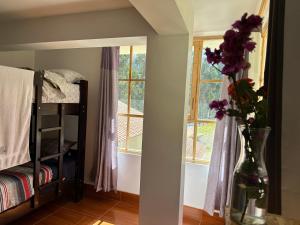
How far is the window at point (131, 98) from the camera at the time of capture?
288 cm

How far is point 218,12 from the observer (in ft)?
6.41

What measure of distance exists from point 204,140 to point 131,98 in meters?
1.13

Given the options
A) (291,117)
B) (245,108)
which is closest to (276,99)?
(291,117)

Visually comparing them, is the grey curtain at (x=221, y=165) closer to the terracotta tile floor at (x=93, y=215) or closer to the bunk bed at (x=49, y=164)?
the terracotta tile floor at (x=93, y=215)

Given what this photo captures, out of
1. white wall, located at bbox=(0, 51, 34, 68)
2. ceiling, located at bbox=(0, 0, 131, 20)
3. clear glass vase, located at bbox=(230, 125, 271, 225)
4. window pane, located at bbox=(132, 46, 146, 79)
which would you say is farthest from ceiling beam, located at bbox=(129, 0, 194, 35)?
white wall, located at bbox=(0, 51, 34, 68)

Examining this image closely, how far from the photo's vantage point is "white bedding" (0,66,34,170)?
6.09 feet

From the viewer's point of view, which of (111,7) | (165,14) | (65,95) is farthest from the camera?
(65,95)

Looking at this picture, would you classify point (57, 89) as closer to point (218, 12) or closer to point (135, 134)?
point (135, 134)

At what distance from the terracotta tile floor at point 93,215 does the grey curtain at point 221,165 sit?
27 cm

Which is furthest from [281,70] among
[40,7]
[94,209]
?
[94,209]

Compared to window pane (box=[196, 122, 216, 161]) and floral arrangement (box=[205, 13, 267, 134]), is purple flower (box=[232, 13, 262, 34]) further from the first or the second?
window pane (box=[196, 122, 216, 161])

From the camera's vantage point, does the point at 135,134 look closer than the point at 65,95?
No

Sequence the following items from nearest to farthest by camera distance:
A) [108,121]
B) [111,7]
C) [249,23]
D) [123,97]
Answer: [249,23]
[111,7]
[108,121]
[123,97]

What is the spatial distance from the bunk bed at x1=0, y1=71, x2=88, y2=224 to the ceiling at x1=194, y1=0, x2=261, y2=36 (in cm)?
166
